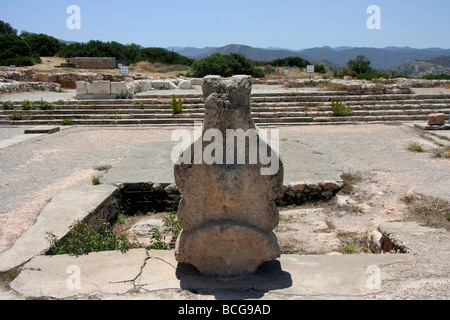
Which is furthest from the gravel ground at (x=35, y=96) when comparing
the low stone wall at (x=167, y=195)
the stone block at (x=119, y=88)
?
the low stone wall at (x=167, y=195)

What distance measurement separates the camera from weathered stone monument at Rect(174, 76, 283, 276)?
8.69ft

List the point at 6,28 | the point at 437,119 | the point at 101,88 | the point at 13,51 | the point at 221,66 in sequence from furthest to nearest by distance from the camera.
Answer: the point at 6,28
the point at 13,51
the point at 221,66
the point at 101,88
the point at 437,119

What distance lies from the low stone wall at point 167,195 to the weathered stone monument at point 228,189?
112 inches

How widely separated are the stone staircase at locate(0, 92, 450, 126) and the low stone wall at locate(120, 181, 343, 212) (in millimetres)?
6832

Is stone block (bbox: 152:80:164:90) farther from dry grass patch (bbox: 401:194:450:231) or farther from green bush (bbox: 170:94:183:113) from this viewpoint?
dry grass patch (bbox: 401:194:450:231)

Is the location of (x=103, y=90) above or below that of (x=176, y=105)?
above

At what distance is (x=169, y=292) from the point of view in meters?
2.69

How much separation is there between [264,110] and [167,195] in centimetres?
803

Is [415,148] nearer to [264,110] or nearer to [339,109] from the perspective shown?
[339,109]

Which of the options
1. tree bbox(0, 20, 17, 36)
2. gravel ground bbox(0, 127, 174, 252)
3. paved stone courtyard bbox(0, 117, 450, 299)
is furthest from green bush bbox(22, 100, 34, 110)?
tree bbox(0, 20, 17, 36)

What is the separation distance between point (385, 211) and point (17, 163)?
6.94 m

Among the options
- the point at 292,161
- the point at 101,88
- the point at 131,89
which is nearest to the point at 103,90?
the point at 101,88

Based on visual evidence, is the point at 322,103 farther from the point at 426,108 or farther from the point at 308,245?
the point at 308,245

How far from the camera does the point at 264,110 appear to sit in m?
13.0
